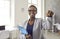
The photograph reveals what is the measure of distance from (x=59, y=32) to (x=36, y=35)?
0.74 m

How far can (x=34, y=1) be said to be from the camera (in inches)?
123

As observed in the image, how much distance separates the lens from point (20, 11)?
9.20ft

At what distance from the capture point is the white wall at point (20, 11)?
2.75 metres

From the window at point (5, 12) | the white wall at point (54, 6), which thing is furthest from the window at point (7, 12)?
the white wall at point (54, 6)

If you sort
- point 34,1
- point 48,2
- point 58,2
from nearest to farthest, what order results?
point 58,2, point 48,2, point 34,1

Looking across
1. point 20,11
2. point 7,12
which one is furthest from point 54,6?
point 7,12

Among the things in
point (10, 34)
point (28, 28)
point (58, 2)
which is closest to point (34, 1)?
point (58, 2)

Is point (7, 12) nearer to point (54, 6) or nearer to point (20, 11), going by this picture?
point (20, 11)

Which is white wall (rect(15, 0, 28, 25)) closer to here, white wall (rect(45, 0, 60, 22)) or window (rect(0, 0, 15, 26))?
window (rect(0, 0, 15, 26))

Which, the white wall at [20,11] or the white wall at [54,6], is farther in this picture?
the white wall at [20,11]

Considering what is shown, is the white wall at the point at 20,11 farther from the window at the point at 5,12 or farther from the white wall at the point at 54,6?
the white wall at the point at 54,6

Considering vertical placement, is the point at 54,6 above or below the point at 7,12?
above

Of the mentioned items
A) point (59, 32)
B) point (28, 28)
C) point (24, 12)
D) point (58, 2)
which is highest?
point (58, 2)

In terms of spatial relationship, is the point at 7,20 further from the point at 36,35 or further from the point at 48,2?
the point at 36,35
